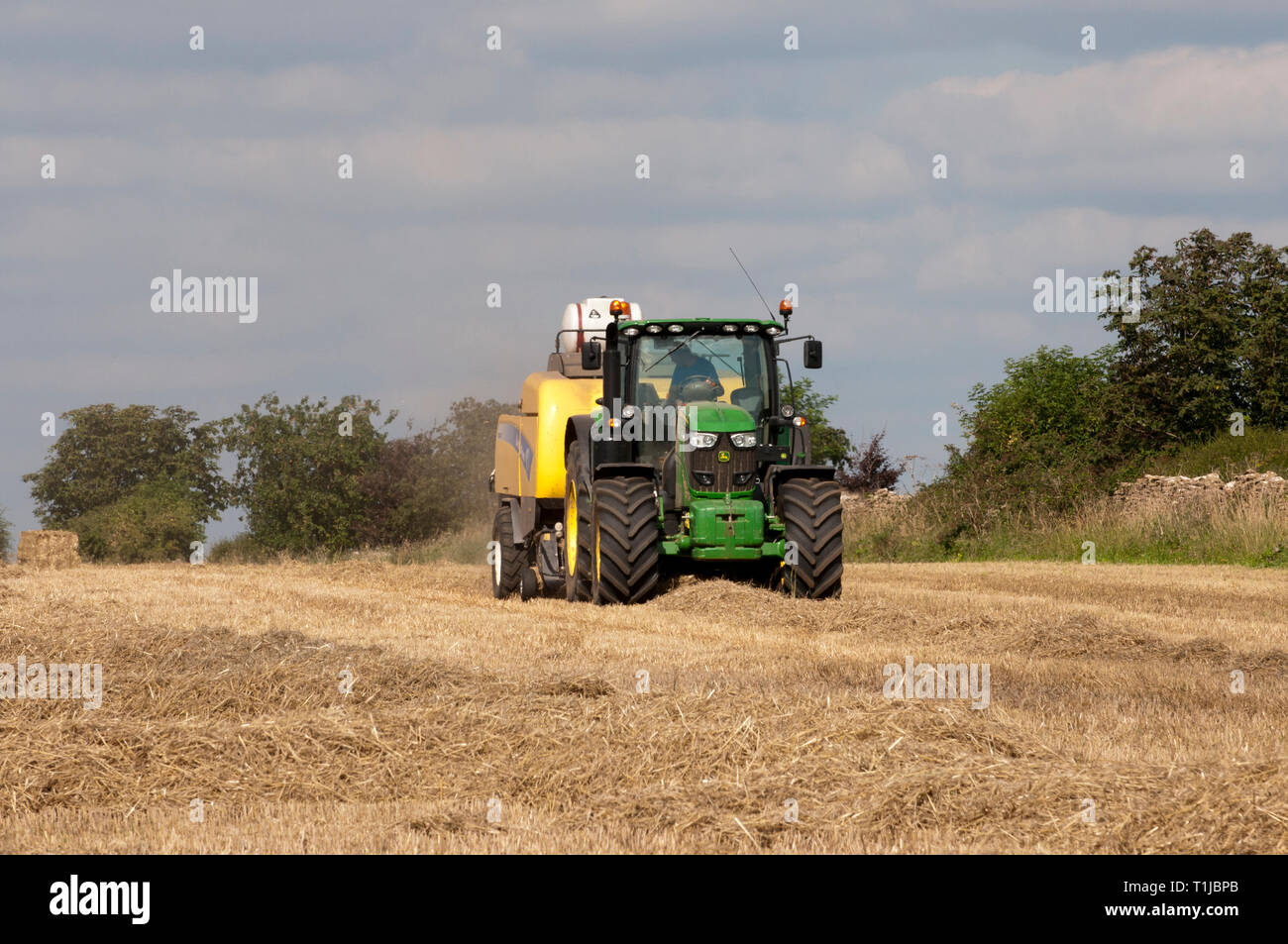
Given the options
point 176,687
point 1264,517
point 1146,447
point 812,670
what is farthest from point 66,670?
point 1146,447

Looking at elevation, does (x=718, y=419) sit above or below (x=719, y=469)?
above

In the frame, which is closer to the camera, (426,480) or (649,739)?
(649,739)

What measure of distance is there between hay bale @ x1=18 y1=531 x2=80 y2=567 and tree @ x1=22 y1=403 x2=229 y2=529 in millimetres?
19516

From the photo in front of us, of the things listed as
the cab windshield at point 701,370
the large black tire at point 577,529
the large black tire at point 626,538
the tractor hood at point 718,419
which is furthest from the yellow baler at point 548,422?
the large black tire at point 626,538

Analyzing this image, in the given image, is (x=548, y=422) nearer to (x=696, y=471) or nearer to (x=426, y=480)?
(x=696, y=471)

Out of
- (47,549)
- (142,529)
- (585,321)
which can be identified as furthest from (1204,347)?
(142,529)

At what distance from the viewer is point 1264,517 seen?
21.0m

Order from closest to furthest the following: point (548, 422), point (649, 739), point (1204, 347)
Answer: point (649, 739), point (548, 422), point (1204, 347)

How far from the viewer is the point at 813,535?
13.1 metres

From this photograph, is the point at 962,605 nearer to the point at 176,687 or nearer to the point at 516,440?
the point at 516,440

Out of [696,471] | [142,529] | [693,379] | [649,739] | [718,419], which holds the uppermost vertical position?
[693,379]

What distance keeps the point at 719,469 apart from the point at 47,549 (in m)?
13.7

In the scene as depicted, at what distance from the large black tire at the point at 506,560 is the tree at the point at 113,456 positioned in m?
27.3
